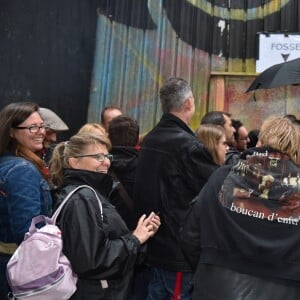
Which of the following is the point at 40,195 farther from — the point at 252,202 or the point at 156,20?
the point at 156,20

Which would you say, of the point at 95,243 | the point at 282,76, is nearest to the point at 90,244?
the point at 95,243

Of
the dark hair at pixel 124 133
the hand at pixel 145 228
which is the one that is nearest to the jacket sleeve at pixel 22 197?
the hand at pixel 145 228

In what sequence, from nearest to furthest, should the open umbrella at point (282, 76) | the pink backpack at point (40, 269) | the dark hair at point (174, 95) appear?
1. the pink backpack at point (40, 269)
2. the dark hair at point (174, 95)
3. the open umbrella at point (282, 76)

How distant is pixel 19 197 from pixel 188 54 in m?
4.93

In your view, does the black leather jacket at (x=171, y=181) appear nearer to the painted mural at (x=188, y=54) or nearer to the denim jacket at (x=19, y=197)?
the denim jacket at (x=19, y=197)

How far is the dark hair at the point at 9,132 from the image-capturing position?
9.48ft

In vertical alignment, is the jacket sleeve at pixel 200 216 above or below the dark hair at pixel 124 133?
below

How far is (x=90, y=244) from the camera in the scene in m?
2.45

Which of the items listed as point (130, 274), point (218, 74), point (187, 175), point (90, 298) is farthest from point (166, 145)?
point (218, 74)

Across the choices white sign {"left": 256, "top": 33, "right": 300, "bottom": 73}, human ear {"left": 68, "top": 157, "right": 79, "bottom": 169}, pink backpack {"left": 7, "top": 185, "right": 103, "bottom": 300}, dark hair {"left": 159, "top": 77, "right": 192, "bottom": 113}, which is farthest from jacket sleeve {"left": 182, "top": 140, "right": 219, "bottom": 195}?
white sign {"left": 256, "top": 33, "right": 300, "bottom": 73}

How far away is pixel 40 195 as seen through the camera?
271 cm

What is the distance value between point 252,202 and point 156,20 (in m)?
5.29

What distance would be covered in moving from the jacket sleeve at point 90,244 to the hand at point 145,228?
0.56ft

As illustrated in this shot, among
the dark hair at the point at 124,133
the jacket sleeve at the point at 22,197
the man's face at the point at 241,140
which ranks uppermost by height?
the man's face at the point at 241,140
